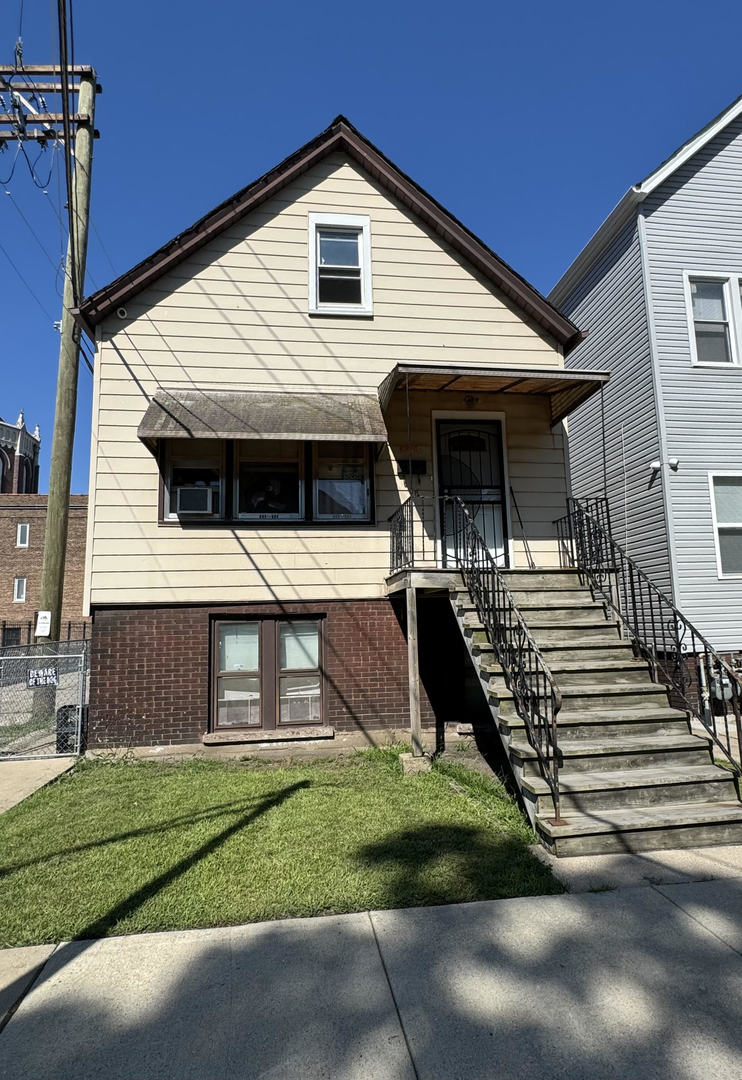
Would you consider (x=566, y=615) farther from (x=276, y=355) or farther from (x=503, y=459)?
(x=276, y=355)

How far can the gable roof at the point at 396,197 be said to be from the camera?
348 inches

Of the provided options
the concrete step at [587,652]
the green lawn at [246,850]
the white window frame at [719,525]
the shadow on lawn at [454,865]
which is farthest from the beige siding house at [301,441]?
the white window frame at [719,525]

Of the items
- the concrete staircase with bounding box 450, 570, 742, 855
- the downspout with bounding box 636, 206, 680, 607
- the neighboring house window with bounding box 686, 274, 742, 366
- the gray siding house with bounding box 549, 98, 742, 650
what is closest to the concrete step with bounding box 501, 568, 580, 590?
the concrete staircase with bounding box 450, 570, 742, 855

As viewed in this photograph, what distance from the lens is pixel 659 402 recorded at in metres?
11.2

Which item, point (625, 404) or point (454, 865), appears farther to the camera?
point (625, 404)

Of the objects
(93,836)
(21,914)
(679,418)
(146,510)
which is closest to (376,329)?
(146,510)

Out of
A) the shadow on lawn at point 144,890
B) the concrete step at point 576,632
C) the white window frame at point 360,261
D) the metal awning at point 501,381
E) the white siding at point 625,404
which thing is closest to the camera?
the shadow on lawn at point 144,890

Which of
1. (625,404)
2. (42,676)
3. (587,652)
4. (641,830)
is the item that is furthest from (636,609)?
(42,676)

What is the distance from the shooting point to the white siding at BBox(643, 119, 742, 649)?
10.8 m

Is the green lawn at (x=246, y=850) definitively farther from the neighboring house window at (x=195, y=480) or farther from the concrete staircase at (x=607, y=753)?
the neighboring house window at (x=195, y=480)

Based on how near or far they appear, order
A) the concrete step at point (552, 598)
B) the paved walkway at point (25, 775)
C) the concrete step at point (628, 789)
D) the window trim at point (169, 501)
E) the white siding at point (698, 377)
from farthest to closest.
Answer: the white siding at point (698, 377), the window trim at point (169, 501), the concrete step at point (552, 598), the paved walkway at point (25, 775), the concrete step at point (628, 789)

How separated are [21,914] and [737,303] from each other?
13.7m

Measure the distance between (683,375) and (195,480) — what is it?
8810 mm

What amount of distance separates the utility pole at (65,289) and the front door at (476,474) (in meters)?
5.58
